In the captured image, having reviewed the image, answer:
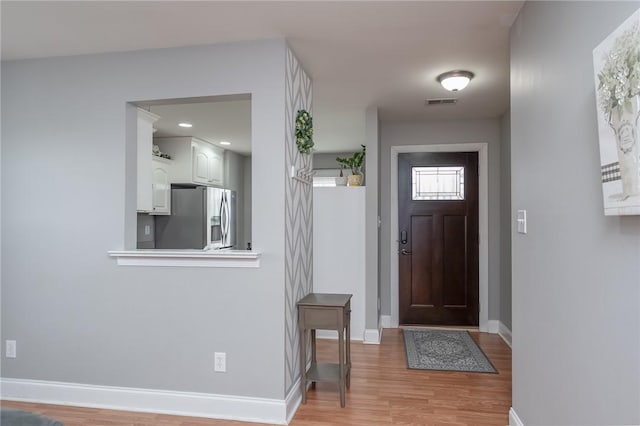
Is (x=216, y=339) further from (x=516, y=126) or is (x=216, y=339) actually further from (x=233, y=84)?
(x=516, y=126)

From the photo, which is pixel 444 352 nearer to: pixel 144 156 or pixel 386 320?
pixel 386 320

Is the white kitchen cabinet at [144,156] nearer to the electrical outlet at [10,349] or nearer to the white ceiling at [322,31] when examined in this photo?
the white ceiling at [322,31]

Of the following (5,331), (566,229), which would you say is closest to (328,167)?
(5,331)

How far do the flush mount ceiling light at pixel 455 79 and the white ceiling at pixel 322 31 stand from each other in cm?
7

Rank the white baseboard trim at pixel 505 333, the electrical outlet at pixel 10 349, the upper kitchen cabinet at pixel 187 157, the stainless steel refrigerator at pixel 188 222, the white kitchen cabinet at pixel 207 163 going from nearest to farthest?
the electrical outlet at pixel 10 349
the white baseboard trim at pixel 505 333
the stainless steel refrigerator at pixel 188 222
the upper kitchen cabinet at pixel 187 157
the white kitchen cabinet at pixel 207 163

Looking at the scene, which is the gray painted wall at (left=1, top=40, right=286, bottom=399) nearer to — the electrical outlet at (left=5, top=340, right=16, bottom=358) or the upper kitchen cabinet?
the electrical outlet at (left=5, top=340, right=16, bottom=358)

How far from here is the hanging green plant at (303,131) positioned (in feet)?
9.45

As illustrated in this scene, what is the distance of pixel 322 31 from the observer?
2.52 meters

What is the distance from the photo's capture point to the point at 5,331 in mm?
2945

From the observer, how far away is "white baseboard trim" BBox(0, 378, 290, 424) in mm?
2568

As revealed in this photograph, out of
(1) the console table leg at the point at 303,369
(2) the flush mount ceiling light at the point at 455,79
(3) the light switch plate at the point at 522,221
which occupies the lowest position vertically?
(1) the console table leg at the point at 303,369

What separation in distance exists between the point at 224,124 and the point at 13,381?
3.17m

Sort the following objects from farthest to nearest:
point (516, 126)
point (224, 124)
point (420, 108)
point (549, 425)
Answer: point (224, 124) → point (420, 108) → point (516, 126) → point (549, 425)

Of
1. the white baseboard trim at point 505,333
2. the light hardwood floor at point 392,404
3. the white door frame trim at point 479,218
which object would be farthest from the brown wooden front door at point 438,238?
the light hardwood floor at point 392,404
